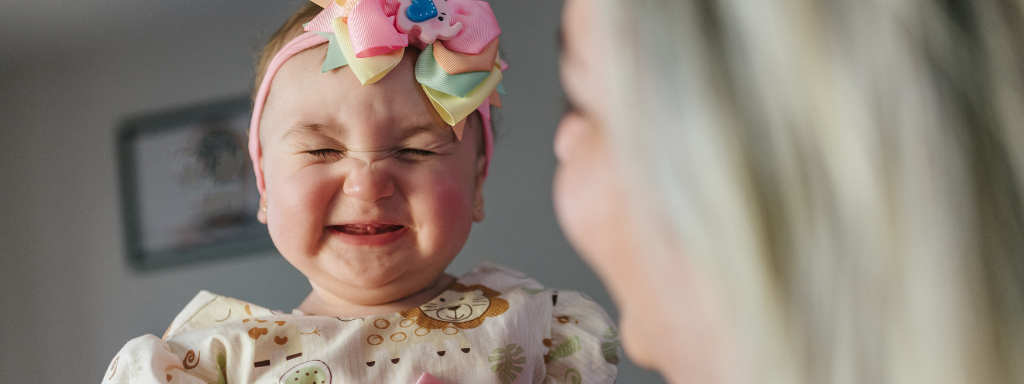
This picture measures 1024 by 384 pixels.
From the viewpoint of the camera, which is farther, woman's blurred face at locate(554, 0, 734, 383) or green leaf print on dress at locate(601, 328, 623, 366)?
green leaf print on dress at locate(601, 328, 623, 366)

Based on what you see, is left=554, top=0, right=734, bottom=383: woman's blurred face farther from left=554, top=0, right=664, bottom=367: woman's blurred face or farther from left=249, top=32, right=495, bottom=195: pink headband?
left=249, top=32, right=495, bottom=195: pink headband

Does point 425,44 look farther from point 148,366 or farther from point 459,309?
point 148,366

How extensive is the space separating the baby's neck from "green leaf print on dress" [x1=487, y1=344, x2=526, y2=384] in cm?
15

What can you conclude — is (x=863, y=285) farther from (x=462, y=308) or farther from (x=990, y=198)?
(x=462, y=308)

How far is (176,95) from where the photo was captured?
1.68 meters

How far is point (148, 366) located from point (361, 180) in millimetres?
289

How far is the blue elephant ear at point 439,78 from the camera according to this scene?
32.6 inches

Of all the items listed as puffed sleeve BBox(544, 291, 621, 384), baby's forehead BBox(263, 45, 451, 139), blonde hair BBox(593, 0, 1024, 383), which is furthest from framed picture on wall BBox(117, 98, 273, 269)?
blonde hair BBox(593, 0, 1024, 383)

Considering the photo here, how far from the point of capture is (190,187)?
5.31ft

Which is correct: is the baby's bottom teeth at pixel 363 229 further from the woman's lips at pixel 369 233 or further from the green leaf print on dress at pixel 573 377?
the green leaf print on dress at pixel 573 377

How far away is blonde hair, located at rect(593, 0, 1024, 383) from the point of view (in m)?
0.31

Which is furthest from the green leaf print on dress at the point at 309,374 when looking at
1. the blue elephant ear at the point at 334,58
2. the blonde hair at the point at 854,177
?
the blonde hair at the point at 854,177

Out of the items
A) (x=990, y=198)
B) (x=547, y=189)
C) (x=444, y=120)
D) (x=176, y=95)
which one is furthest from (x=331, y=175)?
(x=176, y=95)

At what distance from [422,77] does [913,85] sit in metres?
0.61
